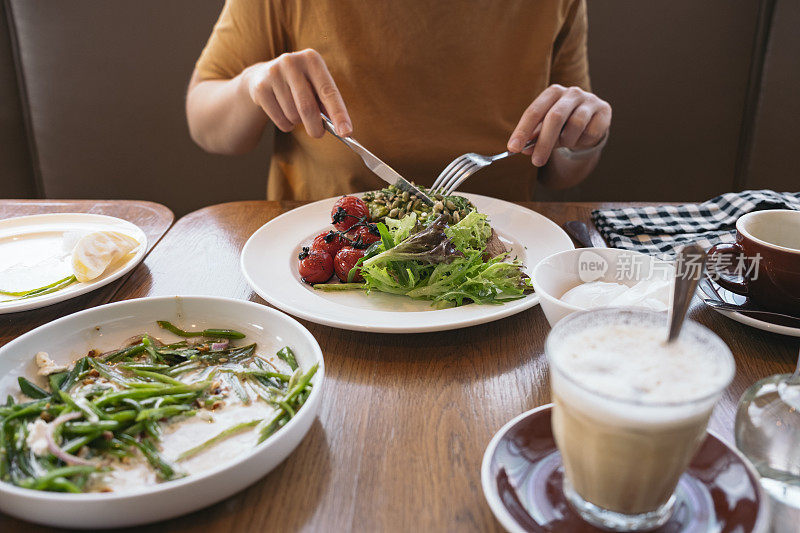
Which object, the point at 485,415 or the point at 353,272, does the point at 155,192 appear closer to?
the point at 353,272

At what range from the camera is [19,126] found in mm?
3061

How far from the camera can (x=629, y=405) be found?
22.6 inches

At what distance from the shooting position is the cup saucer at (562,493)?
0.64 metres

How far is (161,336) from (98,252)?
1.18ft

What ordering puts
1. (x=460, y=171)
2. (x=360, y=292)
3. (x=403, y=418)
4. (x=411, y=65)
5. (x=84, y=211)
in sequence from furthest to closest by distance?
(x=411, y=65) → (x=84, y=211) → (x=460, y=171) → (x=360, y=292) → (x=403, y=418)

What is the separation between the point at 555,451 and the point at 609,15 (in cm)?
255

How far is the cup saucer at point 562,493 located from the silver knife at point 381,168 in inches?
34.2

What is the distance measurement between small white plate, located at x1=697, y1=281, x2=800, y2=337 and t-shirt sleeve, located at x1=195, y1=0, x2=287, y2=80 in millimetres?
1457

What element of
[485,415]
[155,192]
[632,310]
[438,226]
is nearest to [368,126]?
[438,226]

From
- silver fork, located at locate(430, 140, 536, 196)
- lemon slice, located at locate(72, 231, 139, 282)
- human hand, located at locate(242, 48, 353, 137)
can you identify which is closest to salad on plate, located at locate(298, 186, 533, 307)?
silver fork, located at locate(430, 140, 536, 196)

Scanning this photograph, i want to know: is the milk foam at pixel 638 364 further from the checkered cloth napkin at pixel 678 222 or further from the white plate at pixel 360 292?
the checkered cloth napkin at pixel 678 222

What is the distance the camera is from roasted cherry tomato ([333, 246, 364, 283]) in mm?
1297

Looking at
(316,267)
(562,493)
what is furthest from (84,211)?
(562,493)

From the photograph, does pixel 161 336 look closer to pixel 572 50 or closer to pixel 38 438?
pixel 38 438
